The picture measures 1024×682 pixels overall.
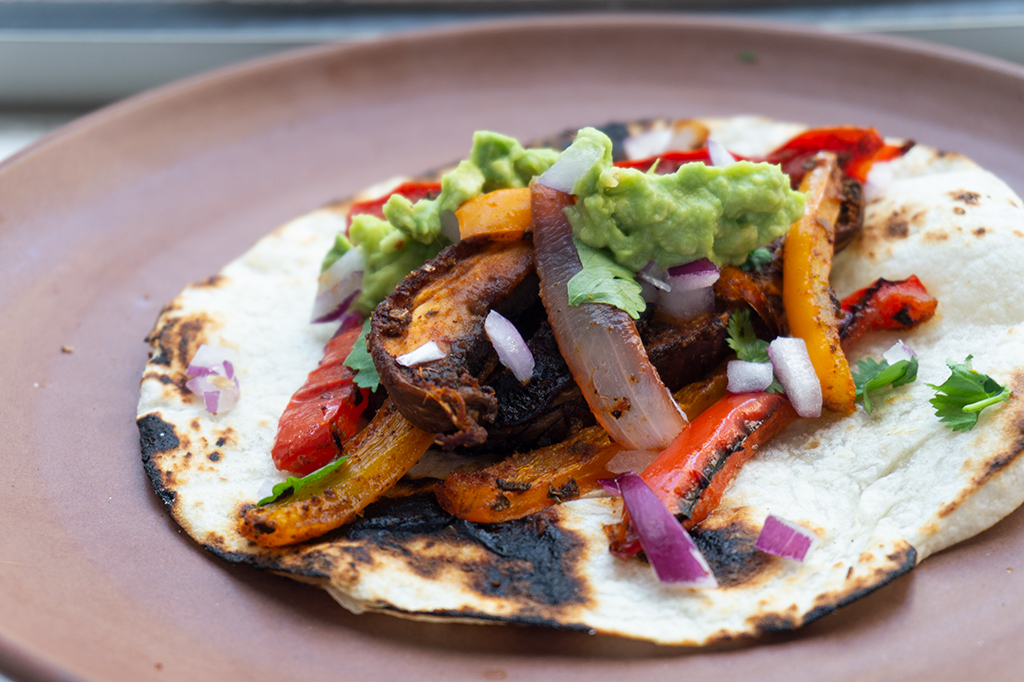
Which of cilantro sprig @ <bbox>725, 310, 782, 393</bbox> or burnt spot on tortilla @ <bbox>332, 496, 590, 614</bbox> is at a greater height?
cilantro sprig @ <bbox>725, 310, 782, 393</bbox>

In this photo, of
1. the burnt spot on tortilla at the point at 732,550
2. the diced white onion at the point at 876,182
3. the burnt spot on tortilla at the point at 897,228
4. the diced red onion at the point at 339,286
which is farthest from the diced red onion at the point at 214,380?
the diced white onion at the point at 876,182

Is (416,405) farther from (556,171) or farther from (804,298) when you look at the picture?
(804,298)

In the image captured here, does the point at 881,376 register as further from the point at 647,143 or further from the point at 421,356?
the point at 647,143

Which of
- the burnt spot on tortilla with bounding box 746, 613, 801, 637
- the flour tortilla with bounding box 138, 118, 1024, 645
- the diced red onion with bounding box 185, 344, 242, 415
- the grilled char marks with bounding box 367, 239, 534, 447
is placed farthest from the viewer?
the diced red onion with bounding box 185, 344, 242, 415

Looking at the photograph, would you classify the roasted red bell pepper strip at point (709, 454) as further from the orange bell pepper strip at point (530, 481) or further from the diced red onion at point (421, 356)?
the diced red onion at point (421, 356)

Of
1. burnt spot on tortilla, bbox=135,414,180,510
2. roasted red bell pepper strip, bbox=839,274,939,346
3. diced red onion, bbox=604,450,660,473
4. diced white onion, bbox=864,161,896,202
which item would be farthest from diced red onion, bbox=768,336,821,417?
burnt spot on tortilla, bbox=135,414,180,510

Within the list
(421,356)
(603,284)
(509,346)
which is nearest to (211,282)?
(421,356)

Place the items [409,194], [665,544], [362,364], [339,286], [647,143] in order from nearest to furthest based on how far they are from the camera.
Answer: [665,544], [362,364], [339,286], [409,194], [647,143]

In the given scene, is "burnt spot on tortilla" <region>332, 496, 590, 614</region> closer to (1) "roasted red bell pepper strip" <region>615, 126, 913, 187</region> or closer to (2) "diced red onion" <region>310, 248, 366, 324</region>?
(2) "diced red onion" <region>310, 248, 366, 324</region>
